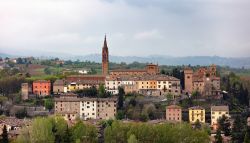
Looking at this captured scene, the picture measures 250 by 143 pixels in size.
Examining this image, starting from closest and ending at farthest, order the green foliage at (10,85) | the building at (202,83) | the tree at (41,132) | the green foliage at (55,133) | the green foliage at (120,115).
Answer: the tree at (41,132)
the green foliage at (55,133)
the green foliage at (120,115)
the building at (202,83)
the green foliage at (10,85)

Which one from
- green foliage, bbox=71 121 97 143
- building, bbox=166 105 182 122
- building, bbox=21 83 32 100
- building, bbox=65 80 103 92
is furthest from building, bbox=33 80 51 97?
green foliage, bbox=71 121 97 143

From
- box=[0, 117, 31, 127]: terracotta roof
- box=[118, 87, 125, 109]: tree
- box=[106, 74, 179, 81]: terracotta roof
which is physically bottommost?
box=[0, 117, 31, 127]: terracotta roof

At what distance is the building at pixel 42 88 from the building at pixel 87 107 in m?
6.10

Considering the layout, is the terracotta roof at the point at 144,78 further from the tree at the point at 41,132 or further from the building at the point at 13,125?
the tree at the point at 41,132

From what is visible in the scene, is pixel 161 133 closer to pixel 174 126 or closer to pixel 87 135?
pixel 174 126

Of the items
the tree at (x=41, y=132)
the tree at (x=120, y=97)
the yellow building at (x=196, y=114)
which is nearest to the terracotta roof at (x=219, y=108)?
the yellow building at (x=196, y=114)

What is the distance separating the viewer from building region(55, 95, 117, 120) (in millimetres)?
47500

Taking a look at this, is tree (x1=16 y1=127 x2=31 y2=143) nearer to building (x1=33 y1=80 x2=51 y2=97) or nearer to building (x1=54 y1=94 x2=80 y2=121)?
building (x1=54 y1=94 x2=80 y2=121)

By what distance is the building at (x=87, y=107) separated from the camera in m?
47.5

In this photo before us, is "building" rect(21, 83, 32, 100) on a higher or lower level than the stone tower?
lower

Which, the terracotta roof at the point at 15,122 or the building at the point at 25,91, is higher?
the building at the point at 25,91

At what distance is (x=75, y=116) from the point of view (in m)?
47.1

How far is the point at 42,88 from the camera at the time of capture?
180ft

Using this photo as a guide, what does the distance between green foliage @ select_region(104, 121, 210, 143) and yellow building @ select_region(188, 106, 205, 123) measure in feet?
34.9
